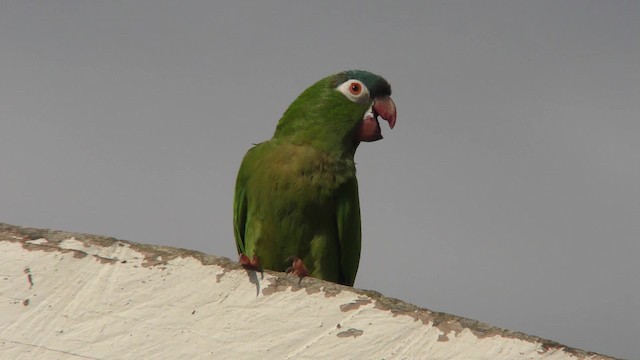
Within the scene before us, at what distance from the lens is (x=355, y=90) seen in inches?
275

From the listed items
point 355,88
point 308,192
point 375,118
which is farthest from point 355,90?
point 308,192

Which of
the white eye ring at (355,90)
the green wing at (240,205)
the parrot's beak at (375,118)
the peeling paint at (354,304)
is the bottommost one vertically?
the green wing at (240,205)

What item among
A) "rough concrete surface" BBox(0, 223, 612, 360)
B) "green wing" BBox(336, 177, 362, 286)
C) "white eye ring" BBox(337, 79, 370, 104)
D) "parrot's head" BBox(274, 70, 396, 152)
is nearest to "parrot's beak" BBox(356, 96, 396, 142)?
"parrot's head" BBox(274, 70, 396, 152)

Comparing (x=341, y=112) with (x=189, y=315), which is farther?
(x=341, y=112)

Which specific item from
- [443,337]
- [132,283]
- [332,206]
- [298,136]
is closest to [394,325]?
[443,337]

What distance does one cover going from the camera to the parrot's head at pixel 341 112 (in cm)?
663

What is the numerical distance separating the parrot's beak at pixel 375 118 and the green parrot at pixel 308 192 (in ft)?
0.04

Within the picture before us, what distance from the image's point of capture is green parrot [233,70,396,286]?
6.21 metres

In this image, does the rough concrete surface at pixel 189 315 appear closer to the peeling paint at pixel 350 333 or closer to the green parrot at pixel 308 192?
the peeling paint at pixel 350 333

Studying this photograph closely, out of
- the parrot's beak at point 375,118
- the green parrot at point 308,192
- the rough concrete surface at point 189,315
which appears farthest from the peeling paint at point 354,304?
the parrot's beak at point 375,118

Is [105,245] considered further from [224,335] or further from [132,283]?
[224,335]

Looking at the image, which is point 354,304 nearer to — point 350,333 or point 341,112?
point 350,333

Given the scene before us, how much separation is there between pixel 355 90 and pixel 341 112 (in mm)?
265

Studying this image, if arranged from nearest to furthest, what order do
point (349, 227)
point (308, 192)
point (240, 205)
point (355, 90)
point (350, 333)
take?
point (350, 333) < point (308, 192) < point (349, 227) < point (240, 205) < point (355, 90)
